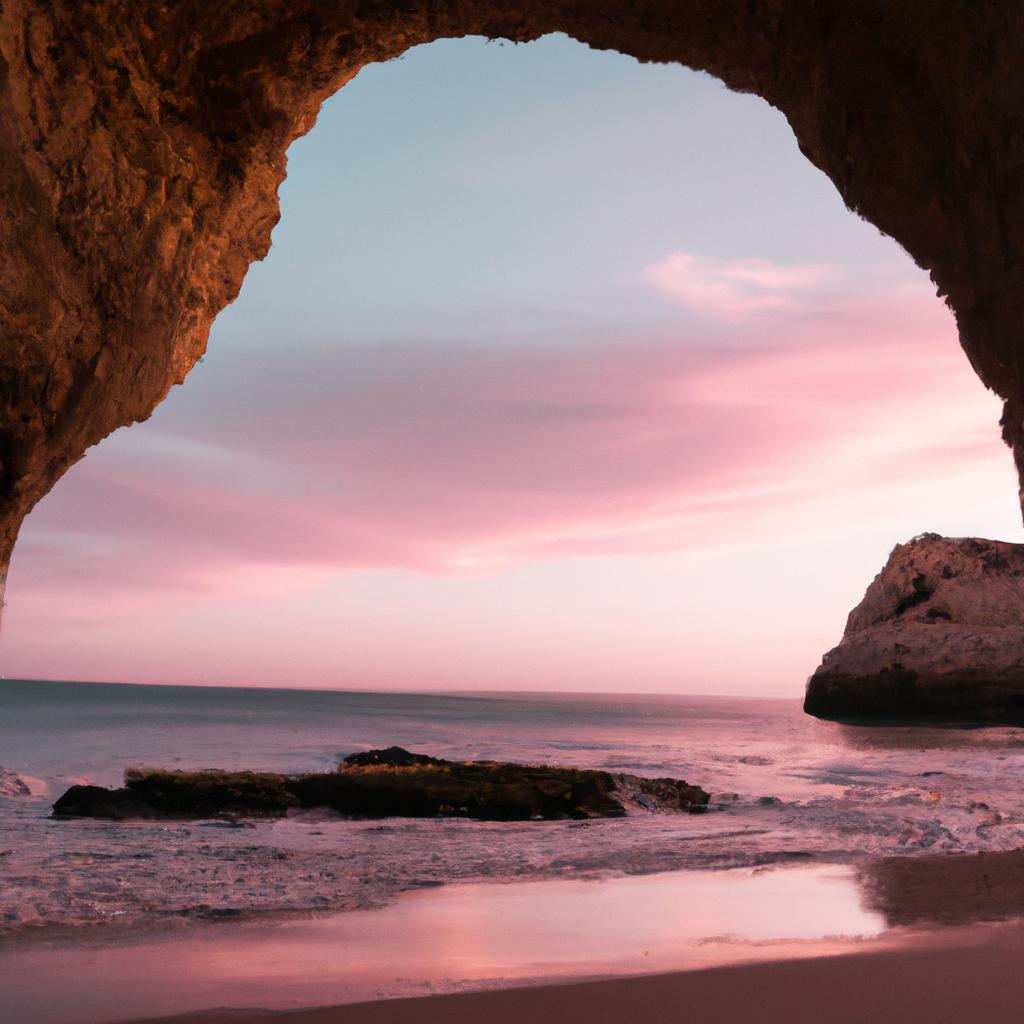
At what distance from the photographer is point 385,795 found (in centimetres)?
772

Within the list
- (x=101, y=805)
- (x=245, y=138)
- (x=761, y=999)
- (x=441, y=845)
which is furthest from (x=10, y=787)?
(x=761, y=999)

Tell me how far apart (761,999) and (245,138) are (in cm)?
525

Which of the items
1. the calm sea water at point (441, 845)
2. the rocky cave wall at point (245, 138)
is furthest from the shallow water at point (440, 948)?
the rocky cave wall at point (245, 138)

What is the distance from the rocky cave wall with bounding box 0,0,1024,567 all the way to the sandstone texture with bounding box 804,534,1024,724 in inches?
902

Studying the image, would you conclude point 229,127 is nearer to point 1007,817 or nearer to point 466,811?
point 466,811

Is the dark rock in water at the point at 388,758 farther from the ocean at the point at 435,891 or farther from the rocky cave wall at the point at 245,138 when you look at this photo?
the rocky cave wall at the point at 245,138

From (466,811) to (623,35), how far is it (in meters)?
5.89

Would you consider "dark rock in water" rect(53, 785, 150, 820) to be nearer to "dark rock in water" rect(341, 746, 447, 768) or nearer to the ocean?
the ocean

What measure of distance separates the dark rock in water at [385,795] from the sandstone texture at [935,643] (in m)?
18.8

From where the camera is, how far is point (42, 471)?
203 inches

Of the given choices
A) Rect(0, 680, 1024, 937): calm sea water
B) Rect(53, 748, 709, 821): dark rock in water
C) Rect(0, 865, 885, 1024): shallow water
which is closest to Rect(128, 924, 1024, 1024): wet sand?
Rect(0, 865, 885, 1024): shallow water

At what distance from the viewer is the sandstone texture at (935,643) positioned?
23.5m

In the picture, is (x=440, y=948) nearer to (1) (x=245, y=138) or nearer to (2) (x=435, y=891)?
(2) (x=435, y=891)

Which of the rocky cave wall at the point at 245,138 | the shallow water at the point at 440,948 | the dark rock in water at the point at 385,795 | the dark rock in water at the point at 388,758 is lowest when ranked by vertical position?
the dark rock in water at the point at 388,758
